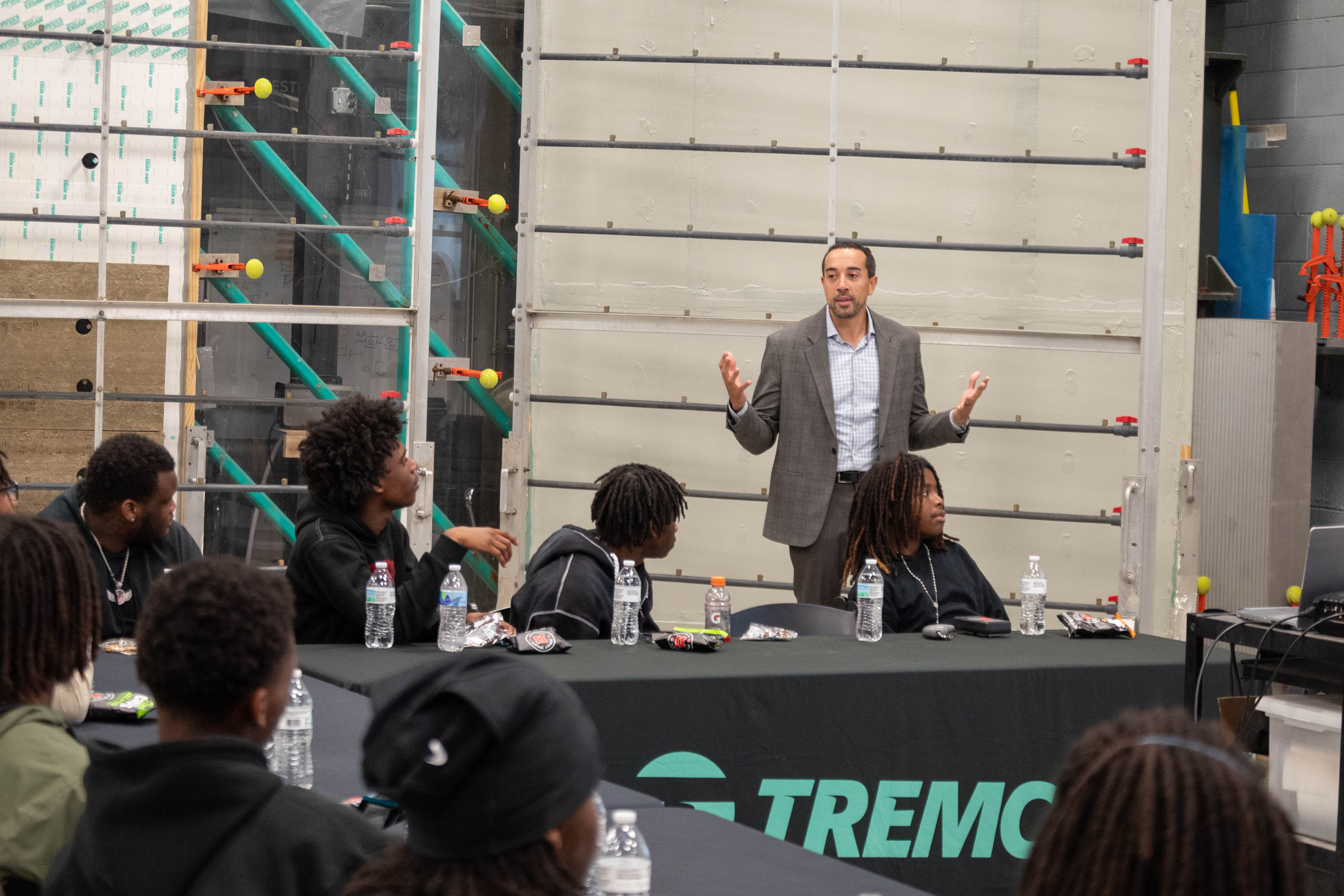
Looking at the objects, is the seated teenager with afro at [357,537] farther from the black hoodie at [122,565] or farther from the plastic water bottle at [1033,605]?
the plastic water bottle at [1033,605]

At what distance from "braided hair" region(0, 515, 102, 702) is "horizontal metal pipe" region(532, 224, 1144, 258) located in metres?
3.85

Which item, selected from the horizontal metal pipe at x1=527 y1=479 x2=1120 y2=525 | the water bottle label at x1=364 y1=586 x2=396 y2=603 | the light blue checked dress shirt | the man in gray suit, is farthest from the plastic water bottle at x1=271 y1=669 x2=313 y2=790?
the horizontal metal pipe at x1=527 y1=479 x2=1120 y2=525

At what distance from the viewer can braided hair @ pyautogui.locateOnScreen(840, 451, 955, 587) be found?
3936mm

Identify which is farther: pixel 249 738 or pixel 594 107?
pixel 594 107

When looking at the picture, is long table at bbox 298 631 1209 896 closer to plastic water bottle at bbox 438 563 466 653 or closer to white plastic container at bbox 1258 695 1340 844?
plastic water bottle at bbox 438 563 466 653

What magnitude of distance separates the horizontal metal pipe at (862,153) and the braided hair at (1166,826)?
4.62 meters

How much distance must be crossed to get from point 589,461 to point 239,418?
1.39 m

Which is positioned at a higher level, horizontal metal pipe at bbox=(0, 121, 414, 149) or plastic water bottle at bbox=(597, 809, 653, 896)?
horizontal metal pipe at bbox=(0, 121, 414, 149)

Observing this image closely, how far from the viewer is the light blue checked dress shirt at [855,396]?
15.2 ft

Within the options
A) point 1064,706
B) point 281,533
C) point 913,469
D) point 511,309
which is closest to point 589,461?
point 511,309

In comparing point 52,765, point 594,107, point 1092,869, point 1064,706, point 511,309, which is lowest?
point 1064,706

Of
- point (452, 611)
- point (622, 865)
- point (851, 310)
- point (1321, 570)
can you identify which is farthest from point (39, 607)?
point (851, 310)

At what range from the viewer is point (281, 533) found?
5363mm

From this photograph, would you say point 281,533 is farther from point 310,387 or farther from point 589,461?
point 589,461
